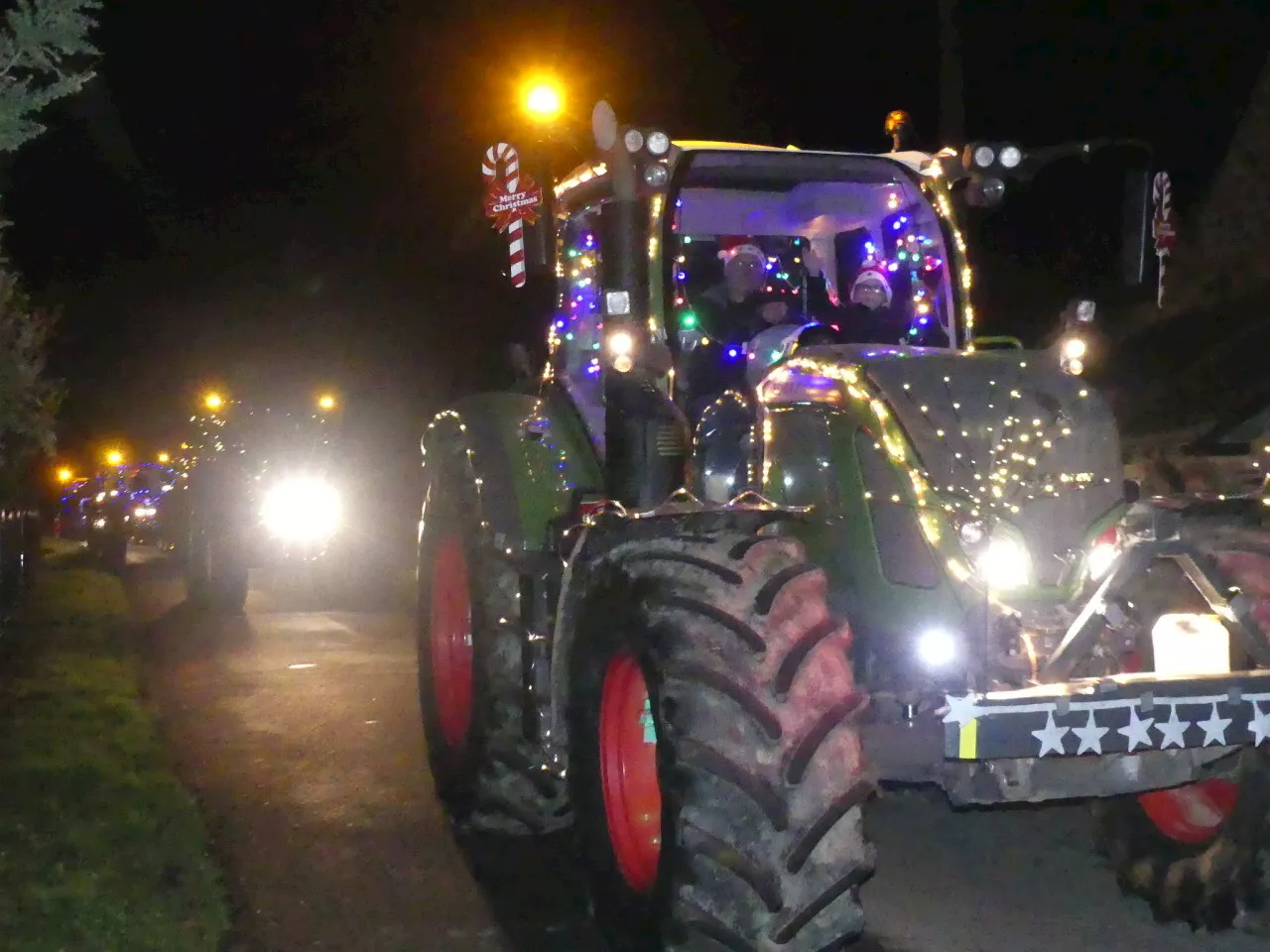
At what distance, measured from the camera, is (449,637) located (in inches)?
305

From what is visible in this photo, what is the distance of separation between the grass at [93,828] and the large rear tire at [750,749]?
222cm

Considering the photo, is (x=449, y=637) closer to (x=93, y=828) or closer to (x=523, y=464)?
(x=523, y=464)

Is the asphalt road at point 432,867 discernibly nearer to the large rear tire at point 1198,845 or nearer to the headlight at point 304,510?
the large rear tire at point 1198,845

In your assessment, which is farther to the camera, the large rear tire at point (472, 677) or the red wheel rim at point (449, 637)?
the red wheel rim at point (449, 637)

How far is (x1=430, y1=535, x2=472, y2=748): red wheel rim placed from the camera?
24.7 feet

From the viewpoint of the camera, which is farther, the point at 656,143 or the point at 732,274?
the point at 732,274

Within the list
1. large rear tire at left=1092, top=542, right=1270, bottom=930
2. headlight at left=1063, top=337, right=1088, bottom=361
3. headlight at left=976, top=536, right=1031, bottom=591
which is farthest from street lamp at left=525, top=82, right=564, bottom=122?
large rear tire at left=1092, top=542, right=1270, bottom=930

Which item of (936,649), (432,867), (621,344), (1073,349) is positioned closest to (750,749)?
(936,649)

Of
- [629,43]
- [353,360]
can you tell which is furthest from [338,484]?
[353,360]

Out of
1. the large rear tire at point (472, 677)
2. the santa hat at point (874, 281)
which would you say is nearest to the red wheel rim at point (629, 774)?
the large rear tire at point (472, 677)

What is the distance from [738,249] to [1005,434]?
6.24ft

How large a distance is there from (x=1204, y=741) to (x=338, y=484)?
18652 mm

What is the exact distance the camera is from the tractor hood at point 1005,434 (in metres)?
4.82

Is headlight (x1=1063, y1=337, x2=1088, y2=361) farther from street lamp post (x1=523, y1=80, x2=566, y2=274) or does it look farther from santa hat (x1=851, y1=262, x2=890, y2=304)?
street lamp post (x1=523, y1=80, x2=566, y2=274)
